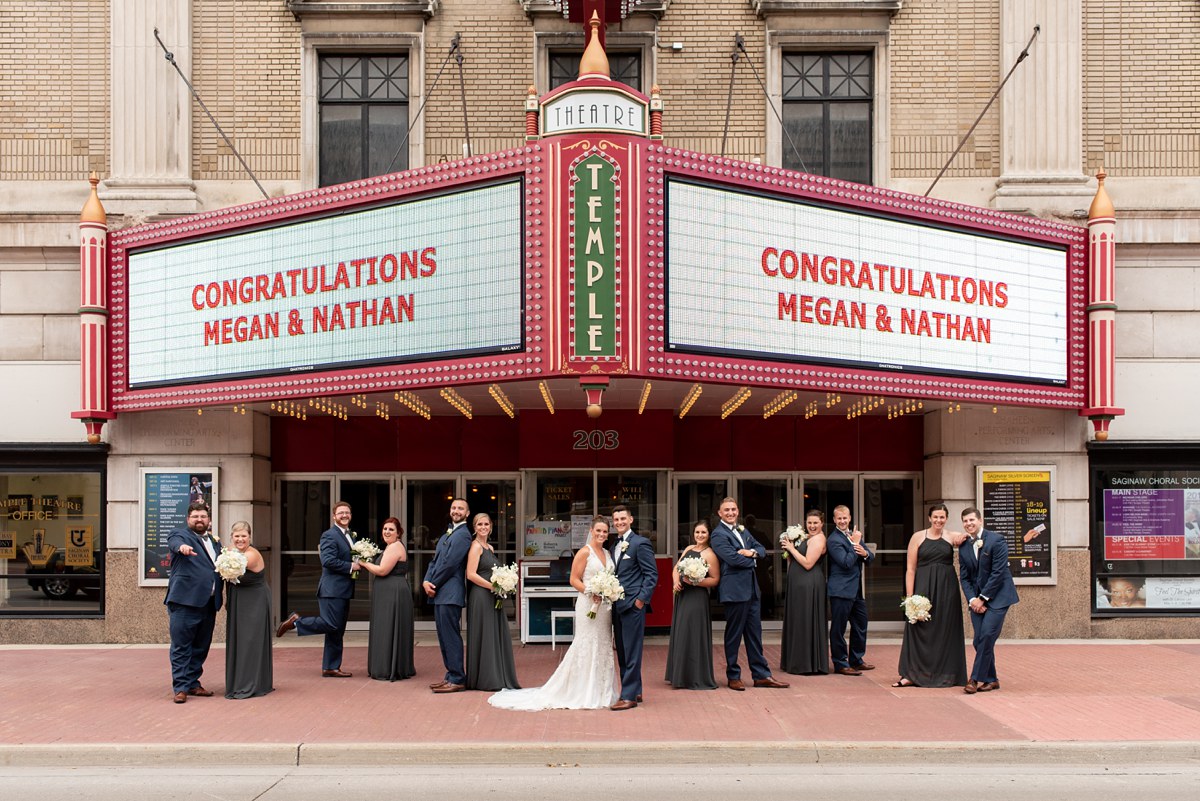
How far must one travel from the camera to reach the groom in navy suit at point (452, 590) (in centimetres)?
1202

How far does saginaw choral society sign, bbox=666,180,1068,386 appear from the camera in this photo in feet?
39.9

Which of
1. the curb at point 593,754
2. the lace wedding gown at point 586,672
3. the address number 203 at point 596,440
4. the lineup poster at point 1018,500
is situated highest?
the address number 203 at point 596,440

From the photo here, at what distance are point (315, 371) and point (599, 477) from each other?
444 cm

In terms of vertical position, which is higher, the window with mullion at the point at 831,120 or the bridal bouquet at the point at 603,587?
the window with mullion at the point at 831,120

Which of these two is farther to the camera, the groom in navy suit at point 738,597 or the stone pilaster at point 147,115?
the stone pilaster at point 147,115

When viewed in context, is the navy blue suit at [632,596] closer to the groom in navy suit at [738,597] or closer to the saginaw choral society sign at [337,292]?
the groom in navy suit at [738,597]

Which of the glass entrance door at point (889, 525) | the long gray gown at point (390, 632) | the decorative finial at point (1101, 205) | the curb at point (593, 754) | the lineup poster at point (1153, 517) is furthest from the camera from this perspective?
the glass entrance door at point (889, 525)

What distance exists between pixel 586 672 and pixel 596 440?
210 inches

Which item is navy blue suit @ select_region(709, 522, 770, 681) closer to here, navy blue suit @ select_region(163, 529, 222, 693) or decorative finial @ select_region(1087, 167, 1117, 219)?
navy blue suit @ select_region(163, 529, 222, 693)

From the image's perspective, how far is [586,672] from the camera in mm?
11117

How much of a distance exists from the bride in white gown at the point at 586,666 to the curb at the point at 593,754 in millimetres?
1589

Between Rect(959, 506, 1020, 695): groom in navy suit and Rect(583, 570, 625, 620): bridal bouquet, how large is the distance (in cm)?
357

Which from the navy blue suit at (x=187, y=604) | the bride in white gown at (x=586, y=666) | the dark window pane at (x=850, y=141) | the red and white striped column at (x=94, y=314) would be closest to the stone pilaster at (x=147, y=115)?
the red and white striped column at (x=94, y=314)

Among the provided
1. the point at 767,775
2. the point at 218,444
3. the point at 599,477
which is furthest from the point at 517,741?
the point at 218,444
